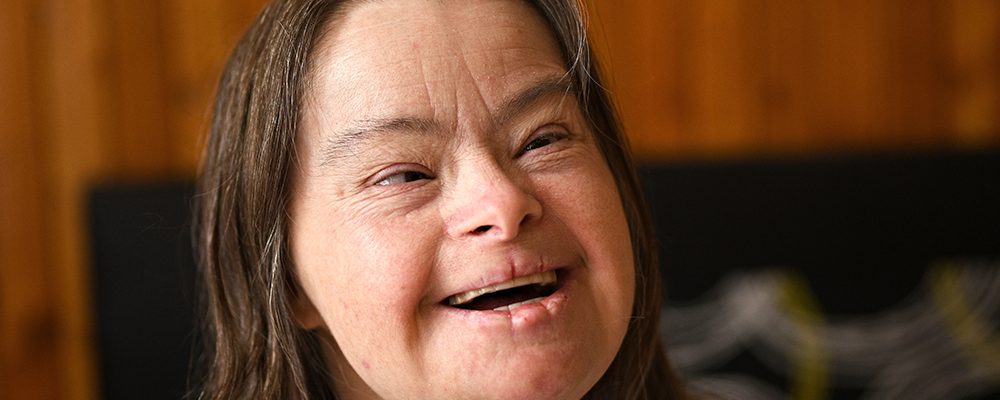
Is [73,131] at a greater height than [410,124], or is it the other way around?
[410,124]

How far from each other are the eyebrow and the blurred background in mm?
929

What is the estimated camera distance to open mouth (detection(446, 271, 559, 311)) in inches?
29.4

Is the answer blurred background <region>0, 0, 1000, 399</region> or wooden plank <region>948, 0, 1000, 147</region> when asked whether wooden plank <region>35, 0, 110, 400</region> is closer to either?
blurred background <region>0, 0, 1000, 399</region>

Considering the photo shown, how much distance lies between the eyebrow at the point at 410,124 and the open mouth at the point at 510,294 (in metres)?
0.13

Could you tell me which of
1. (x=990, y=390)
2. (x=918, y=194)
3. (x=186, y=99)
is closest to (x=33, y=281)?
(x=186, y=99)

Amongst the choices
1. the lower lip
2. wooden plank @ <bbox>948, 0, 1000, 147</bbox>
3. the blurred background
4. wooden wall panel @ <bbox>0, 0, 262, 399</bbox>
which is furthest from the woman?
wooden plank @ <bbox>948, 0, 1000, 147</bbox>

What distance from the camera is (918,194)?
212cm

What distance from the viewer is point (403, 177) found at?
0.79 m

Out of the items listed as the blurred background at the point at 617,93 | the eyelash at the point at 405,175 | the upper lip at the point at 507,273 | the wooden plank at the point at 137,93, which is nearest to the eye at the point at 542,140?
the eyelash at the point at 405,175

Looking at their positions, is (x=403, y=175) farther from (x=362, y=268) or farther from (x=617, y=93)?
(x=617, y=93)

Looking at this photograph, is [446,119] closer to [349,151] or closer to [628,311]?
[349,151]

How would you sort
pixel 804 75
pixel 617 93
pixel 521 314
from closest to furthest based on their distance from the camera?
pixel 521 314 → pixel 617 93 → pixel 804 75

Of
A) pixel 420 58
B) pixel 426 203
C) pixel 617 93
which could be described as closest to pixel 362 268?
pixel 426 203

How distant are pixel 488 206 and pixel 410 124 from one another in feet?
0.32
